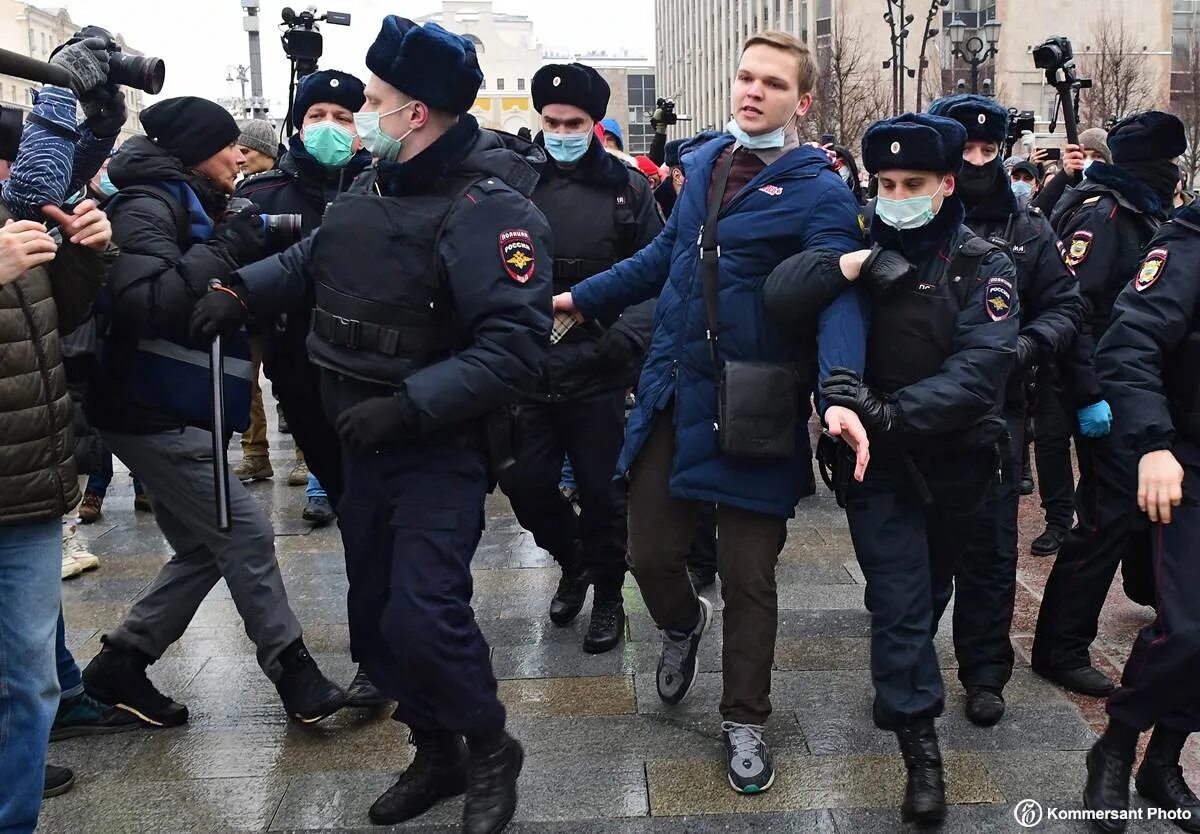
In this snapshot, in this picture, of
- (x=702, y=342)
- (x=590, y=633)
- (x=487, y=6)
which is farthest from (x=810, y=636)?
(x=487, y=6)

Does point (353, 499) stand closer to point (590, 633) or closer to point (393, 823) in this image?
point (393, 823)

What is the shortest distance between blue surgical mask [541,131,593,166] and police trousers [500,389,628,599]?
997 mm

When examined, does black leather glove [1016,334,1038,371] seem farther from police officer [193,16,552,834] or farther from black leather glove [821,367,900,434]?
police officer [193,16,552,834]

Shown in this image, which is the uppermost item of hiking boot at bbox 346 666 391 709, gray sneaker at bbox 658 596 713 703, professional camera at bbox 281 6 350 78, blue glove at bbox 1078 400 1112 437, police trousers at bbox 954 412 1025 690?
→ professional camera at bbox 281 6 350 78

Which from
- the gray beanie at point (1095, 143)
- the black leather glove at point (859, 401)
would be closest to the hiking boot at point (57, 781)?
the black leather glove at point (859, 401)

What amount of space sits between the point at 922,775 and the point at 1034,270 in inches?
75.9

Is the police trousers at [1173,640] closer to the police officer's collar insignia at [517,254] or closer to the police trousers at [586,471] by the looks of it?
the police officer's collar insignia at [517,254]

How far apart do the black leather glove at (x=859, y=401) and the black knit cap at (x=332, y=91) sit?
2.30 metres

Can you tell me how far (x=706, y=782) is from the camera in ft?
12.3

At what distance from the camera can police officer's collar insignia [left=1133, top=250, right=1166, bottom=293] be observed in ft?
11.6

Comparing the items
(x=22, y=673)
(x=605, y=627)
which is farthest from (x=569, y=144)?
(x=22, y=673)

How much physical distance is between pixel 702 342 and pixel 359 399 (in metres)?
1.10

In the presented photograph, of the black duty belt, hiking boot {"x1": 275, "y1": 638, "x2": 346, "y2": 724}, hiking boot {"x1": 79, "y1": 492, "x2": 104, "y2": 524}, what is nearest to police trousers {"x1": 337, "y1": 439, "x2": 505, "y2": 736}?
the black duty belt

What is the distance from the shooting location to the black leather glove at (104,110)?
3570 mm
